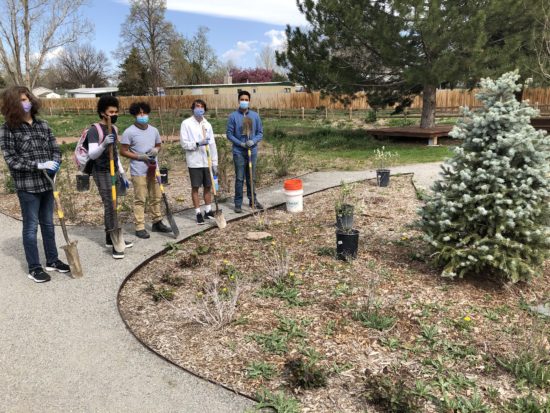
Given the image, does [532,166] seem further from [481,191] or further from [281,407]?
[281,407]

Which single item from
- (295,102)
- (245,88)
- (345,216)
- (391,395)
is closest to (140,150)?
(345,216)

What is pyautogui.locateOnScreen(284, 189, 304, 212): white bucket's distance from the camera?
22.0 ft

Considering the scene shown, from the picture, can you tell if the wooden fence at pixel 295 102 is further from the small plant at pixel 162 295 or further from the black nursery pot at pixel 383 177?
the small plant at pixel 162 295

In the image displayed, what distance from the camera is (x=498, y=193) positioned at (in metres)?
3.69

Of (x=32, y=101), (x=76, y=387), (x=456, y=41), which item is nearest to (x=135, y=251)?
(x=32, y=101)

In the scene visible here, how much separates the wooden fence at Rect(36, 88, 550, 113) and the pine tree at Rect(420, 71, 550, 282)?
1367cm

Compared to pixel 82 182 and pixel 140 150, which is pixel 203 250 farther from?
pixel 82 182

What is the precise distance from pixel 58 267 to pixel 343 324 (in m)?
3.02

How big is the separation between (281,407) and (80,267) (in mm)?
2854

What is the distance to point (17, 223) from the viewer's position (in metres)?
6.66

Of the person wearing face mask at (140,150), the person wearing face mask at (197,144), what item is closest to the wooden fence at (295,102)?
the person wearing face mask at (197,144)

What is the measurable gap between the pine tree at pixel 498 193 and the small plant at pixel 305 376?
5.43ft

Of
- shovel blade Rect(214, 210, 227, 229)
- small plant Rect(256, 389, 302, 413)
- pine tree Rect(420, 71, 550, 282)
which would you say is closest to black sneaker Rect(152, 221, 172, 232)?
shovel blade Rect(214, 210, 227, 229)

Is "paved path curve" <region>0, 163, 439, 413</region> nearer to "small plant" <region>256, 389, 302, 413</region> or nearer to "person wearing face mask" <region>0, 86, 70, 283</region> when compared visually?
"small plant" <region>256, 389, 302, 413</region>
